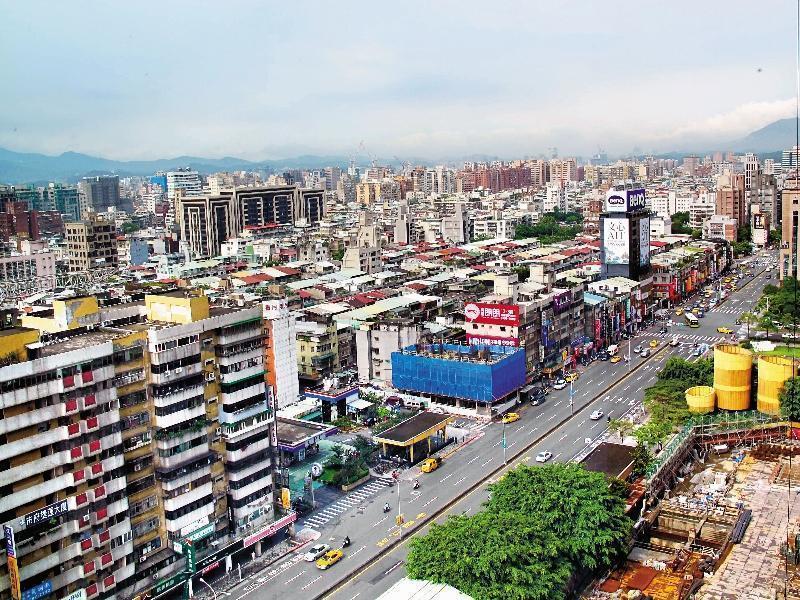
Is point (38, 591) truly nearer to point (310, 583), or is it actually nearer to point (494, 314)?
point (310, 583)

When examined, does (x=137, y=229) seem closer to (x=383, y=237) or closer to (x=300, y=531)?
(x=383, y=237)

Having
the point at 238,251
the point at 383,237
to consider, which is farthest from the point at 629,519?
the point at 383,237

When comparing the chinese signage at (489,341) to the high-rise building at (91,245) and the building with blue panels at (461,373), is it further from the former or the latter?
the high-rise building at (91,245)

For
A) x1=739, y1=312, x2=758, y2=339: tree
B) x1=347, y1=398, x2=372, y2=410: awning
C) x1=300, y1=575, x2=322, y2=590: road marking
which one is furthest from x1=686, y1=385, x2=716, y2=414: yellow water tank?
x1=739, y1=312, x2=758, y2=339: tree

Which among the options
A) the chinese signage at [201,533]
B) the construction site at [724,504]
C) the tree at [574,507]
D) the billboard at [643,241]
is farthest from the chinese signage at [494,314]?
the billboard at [643,241]

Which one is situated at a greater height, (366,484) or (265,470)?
(265,470)
